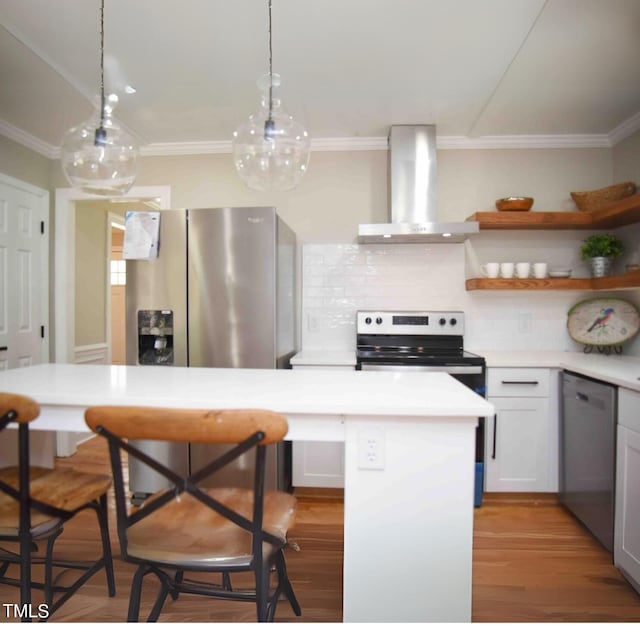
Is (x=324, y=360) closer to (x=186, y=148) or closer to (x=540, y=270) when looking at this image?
(x=540, y=270)

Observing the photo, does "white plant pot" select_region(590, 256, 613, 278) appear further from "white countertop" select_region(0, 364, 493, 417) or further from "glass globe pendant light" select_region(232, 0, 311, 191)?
"glass globe pendant light" select_region(232, 0, 311, 191)

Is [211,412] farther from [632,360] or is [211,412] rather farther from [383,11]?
[632,360]

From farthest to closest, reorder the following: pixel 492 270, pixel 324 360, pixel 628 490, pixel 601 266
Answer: pixel 492 270 → pixel 601 266 → pixel 324 360 → pixel 628 490

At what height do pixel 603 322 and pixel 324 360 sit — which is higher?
pixel 603 322

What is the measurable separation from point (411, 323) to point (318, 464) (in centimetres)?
121

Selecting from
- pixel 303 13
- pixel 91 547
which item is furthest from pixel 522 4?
pixel 91 547

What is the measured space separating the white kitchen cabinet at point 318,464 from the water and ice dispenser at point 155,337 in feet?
2.93

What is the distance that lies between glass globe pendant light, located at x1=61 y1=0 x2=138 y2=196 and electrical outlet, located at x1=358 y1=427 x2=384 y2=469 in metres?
1.31

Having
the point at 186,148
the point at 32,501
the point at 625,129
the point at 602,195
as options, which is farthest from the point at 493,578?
the point at 186,148

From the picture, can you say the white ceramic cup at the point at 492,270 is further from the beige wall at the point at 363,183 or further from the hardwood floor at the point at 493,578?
the hardwood floor at the point at 493,578

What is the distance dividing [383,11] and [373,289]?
71.7 inches

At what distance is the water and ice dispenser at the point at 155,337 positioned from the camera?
2750mm

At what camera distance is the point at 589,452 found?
90.0 inches

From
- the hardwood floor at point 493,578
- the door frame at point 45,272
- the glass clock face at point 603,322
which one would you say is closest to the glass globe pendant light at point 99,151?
the hardwood floor at point 493,578
